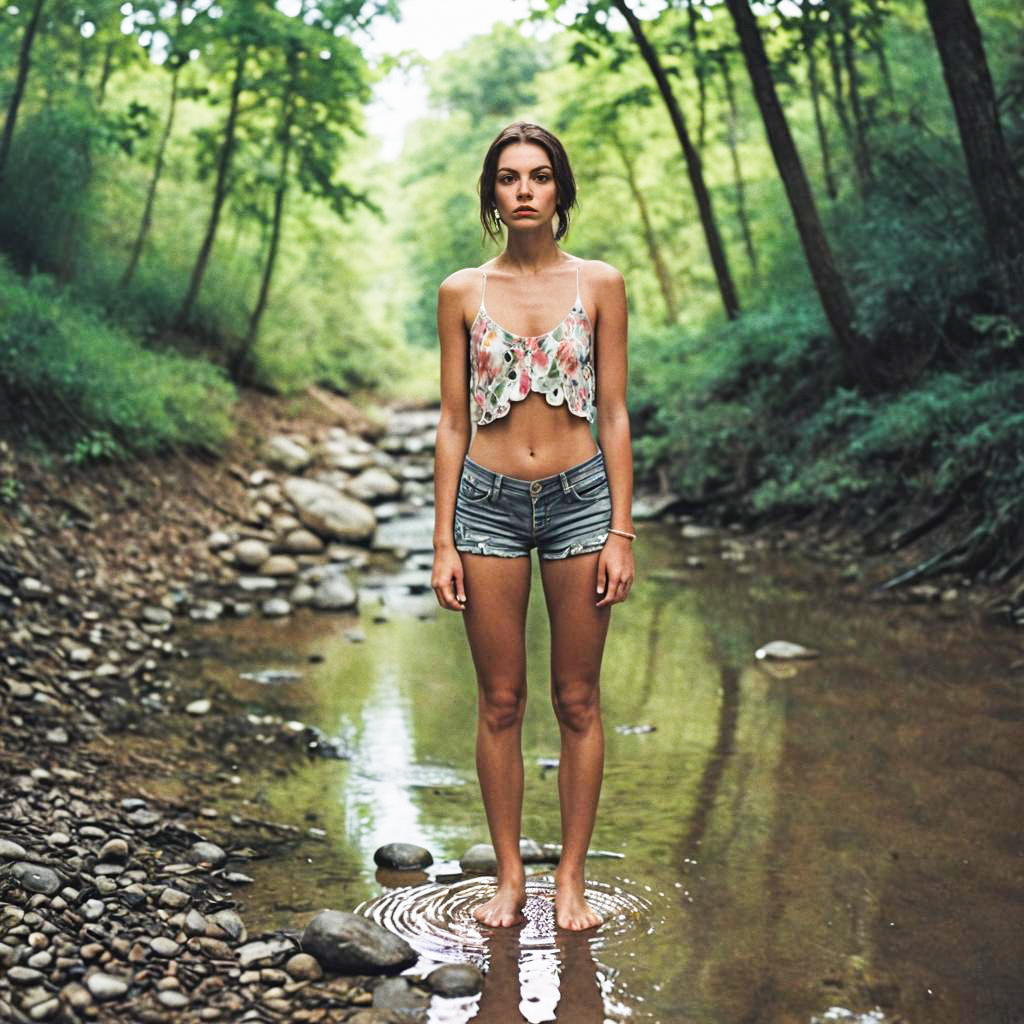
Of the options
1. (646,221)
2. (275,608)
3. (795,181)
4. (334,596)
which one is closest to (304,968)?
(275,608)

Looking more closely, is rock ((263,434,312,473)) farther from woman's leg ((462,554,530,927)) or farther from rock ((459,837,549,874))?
woman's leg ((462,554,530,927))

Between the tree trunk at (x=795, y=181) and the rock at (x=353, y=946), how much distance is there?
337 inches

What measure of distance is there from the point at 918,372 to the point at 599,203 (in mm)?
17590

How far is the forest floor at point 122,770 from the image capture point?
2867 millimetres

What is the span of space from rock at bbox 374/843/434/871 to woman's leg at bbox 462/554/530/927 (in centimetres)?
49

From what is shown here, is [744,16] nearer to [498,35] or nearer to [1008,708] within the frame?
[1008,708]

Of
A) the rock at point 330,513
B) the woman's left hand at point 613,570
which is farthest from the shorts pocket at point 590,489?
the rock at point 330,513

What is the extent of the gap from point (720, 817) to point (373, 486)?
1198 cm

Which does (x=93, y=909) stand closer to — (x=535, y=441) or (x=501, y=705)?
(x=501, y=705)

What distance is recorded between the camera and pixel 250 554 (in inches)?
412

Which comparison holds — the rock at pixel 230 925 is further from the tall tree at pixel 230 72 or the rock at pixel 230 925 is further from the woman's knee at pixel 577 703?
the tall tree at pixel 230 72

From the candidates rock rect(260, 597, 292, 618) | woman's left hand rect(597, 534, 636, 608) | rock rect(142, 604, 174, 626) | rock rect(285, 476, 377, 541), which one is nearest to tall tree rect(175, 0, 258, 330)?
rock rect(285, 476, 377, 541)

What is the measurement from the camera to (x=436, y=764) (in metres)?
5.14

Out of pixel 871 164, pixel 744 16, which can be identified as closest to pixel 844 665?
pixel 744 16
